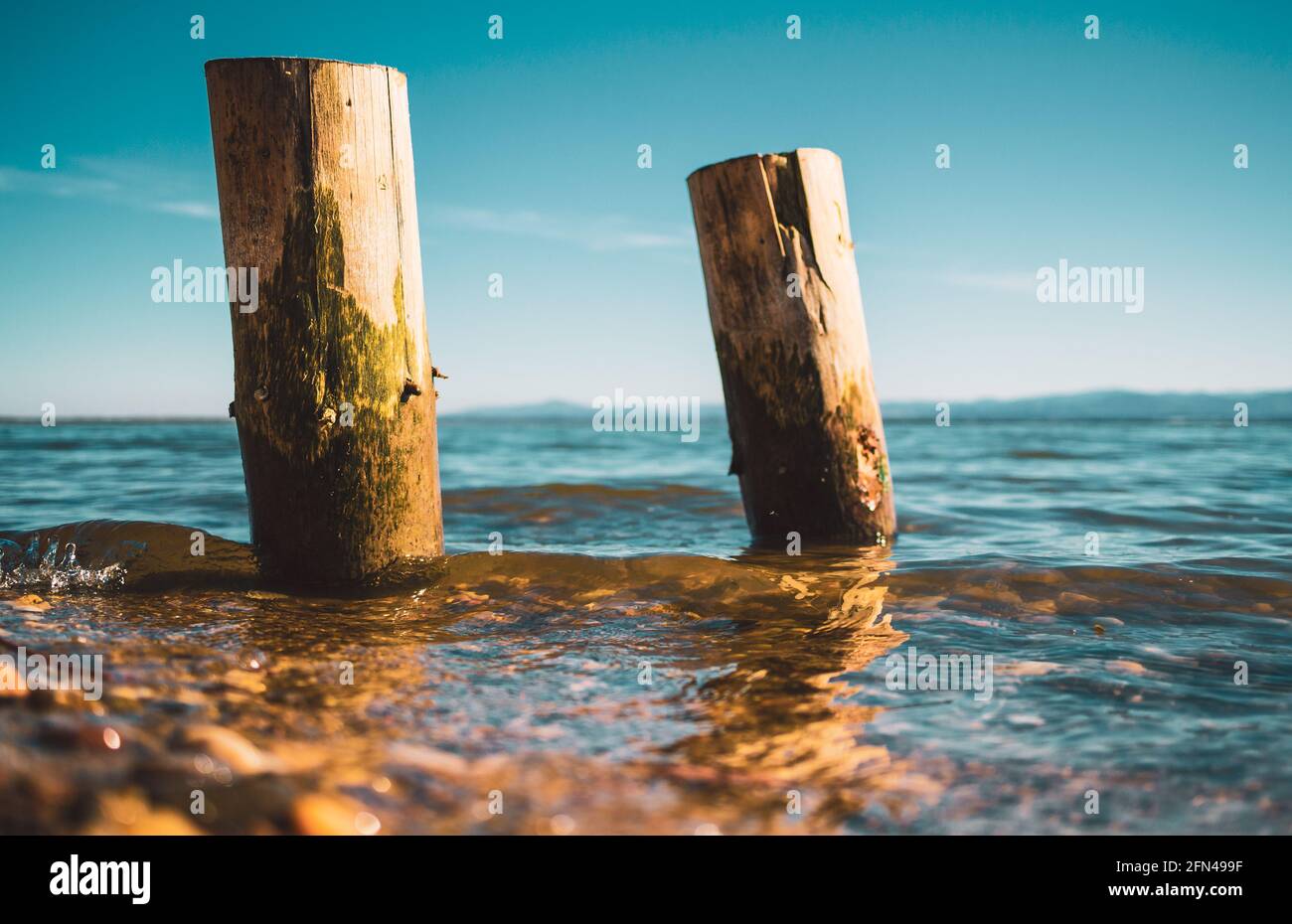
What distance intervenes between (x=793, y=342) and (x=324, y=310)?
262 centimetres

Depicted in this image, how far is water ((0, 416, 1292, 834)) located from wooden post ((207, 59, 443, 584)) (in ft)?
1.26

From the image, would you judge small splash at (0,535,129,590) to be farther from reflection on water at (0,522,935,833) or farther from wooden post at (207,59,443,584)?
wooden post at (207,59,443,584)

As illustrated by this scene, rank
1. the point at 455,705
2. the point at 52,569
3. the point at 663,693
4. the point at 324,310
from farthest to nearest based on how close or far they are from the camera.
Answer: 1. the point at 52,569
2. the point at 324,310
3. the point at 663,693
4. the point at 455,705

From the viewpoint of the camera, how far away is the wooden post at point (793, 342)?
5188mm

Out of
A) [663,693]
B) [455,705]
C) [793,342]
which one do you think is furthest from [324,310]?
[793,342]

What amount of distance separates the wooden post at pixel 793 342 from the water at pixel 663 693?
0.36 metres

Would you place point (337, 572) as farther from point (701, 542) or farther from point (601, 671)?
point (701, 542)

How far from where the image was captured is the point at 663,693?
3193 mm

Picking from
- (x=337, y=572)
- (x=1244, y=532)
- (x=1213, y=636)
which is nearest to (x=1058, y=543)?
(x=1244, y=532)

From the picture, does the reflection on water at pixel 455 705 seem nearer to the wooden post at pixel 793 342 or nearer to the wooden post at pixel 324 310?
the wooden post at pixel 324 310

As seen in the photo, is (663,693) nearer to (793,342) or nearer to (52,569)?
(793,342)

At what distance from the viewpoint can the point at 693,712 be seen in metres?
2.98

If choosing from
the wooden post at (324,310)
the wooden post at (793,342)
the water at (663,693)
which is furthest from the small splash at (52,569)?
the wooden post at (793,342)

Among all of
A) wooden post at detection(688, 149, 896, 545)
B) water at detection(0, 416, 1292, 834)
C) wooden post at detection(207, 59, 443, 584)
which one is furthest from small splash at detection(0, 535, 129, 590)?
wooden post at detection(688, 149, 896, 545)
